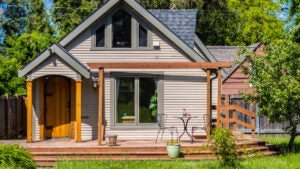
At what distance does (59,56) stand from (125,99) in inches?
111

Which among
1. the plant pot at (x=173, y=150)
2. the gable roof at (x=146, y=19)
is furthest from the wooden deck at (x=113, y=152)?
the gable roof at (x=146, y=19)

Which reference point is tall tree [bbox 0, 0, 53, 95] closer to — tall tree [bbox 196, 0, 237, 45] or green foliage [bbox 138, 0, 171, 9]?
green foliage [bbox 138, 0, 171, 9]

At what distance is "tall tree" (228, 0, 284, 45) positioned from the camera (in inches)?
1524

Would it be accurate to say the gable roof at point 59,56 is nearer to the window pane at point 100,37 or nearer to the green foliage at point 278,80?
the window pane at point 100,37

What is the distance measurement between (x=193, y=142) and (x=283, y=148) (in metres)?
3.20

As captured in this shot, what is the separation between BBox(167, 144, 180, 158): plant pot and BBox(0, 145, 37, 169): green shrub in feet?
15.3

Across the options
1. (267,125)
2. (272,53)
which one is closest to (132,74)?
(272,53)

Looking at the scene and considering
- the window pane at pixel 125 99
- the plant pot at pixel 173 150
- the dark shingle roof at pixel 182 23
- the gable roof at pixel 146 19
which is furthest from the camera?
the dark shingle roof at pixel 182 23

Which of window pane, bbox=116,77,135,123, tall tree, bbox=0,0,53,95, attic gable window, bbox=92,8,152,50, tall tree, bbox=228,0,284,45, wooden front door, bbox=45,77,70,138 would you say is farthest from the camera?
tall tree, bbox=228,0,284,45

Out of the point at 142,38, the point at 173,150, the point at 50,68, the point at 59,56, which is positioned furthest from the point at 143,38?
the point at 173,150

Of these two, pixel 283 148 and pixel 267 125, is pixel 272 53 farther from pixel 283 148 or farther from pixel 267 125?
pixel 267 125

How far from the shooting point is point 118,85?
53.0 feet

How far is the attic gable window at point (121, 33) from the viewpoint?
16.2m

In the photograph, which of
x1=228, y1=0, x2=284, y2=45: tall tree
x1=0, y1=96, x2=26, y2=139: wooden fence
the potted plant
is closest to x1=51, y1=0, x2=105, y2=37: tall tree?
x1=228, y1=0, x2=284, y2=45: tall tree
